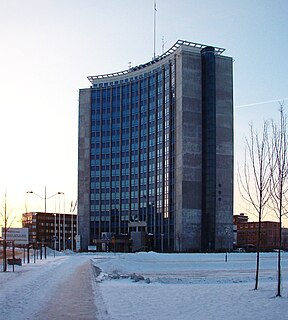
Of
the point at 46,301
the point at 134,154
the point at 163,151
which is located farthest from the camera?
the point at 134,154

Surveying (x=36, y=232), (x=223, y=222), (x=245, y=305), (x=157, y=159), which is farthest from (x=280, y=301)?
(x=36, y=232)

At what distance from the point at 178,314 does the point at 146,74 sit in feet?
392

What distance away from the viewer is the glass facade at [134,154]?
4692 inches

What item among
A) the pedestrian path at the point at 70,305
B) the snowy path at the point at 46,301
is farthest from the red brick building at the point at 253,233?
the pedestrian path at the point at 70,305

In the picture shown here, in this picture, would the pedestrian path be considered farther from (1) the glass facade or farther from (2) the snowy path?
(1) the glass facade

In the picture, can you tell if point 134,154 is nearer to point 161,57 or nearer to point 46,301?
point 161,57

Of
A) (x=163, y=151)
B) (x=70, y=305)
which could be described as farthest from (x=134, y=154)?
(x=70, y=305)

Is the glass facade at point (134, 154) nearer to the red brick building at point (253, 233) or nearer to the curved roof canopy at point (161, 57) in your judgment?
the curved roof canopy at point (161, 57)

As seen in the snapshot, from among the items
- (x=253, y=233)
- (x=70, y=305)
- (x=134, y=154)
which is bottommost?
(x=253, y=233)

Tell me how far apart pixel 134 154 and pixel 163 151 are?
40.2ft

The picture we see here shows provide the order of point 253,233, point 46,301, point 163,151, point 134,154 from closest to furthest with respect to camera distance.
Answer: point 46,301, point 163,151, point 134,154, point 253,233

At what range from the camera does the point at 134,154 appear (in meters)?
131

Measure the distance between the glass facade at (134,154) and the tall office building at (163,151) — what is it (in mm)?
242

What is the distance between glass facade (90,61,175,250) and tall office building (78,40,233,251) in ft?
0.79
